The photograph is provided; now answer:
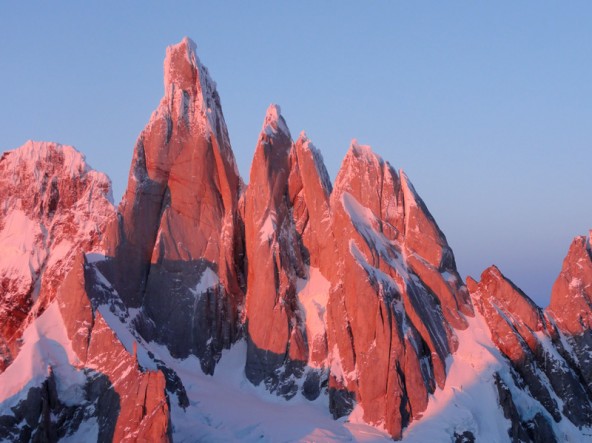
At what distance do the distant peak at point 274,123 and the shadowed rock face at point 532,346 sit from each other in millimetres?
17916

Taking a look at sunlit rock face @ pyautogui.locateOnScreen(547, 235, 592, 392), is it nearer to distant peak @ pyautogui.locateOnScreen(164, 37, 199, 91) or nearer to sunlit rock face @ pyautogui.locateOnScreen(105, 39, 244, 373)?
sunlit rock face @ pyautogui.locateOnScreen(105, 39, 244, 373)

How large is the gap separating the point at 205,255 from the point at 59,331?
547 inches

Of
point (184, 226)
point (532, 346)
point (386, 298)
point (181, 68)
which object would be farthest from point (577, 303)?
point (181, 68)

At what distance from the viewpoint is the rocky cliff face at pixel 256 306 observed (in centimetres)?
6094

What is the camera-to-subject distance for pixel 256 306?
70.2 m

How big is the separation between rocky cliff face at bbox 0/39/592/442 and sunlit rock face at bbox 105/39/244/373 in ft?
0.40

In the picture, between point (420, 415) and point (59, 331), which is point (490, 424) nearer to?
point (420, 415)

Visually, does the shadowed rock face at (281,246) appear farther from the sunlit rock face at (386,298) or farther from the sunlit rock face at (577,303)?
the sunlit rock face at (577,303)

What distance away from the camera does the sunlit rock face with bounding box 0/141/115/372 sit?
69938 mm

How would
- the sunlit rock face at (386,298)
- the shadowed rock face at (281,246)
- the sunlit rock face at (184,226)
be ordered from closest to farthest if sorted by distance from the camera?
the sunlit rock face at (386,298) → the shadowed rock face at (281,246) → the sunlit rock face at (184,226)

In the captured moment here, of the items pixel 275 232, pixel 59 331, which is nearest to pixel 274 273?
pixel 275 232

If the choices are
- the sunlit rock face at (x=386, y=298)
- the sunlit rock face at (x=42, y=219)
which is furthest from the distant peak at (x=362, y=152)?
the sunlit rock face at (x=42, y=219)

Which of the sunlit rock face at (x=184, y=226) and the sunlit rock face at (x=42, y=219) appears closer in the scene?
the sunlit rock face at (x=42, y=219)

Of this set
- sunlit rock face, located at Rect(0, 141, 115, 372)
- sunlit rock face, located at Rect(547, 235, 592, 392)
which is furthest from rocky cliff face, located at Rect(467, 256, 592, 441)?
sunlit rock face, located at Rect(0, 141, 115, 372)
